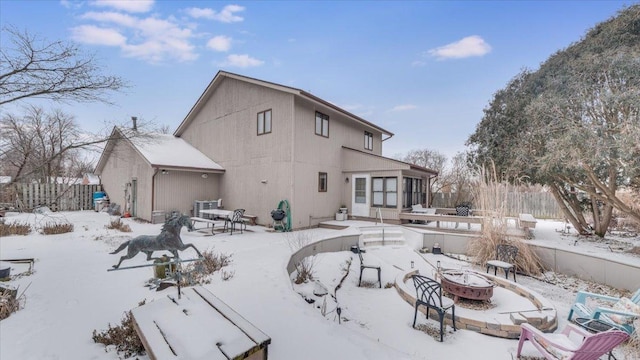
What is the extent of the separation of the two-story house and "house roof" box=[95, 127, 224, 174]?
6 centimetres

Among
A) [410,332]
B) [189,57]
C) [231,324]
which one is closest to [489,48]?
[410,332]

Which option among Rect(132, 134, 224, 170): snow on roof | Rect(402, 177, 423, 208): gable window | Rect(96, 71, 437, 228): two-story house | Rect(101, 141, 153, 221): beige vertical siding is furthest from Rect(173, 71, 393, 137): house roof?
Rect(402, 177, 423, 208): gable window

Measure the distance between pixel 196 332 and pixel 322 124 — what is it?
33.7ft

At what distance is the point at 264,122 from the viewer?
36.5 feet

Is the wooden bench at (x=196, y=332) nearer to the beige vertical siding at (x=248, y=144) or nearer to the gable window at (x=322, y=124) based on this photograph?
the beige vertical siding at (x=248, y=144)

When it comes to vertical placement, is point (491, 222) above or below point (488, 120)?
below

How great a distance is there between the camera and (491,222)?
23.9ft

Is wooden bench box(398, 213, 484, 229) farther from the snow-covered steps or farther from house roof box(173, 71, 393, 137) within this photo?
house roof box(173, 71, 393, 137)

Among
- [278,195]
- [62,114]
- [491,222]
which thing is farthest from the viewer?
[62,114]

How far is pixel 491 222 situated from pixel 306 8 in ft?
29.1

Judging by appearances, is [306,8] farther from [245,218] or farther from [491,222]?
[491,222]

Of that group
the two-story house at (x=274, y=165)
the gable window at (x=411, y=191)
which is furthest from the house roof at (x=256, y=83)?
the gable window at (x=411, y=191)

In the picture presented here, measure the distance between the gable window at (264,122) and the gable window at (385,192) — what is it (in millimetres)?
4876

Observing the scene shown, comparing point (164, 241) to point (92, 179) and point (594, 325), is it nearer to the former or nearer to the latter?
point (594, 325)
